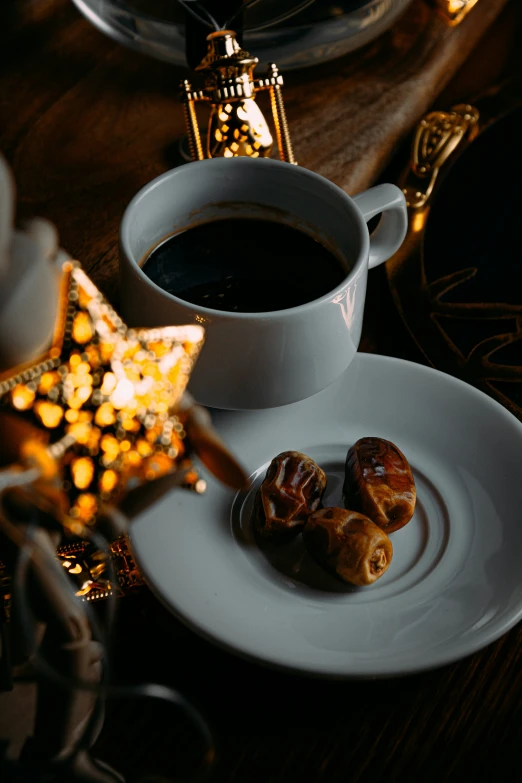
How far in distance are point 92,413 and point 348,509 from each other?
25 cm

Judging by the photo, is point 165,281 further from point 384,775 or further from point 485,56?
point 485,56

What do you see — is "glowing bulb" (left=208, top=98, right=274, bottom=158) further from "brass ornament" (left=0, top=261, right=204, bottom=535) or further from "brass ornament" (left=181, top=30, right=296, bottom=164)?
"brass ornament" (left=0, top=261, right=204, bottom=535)

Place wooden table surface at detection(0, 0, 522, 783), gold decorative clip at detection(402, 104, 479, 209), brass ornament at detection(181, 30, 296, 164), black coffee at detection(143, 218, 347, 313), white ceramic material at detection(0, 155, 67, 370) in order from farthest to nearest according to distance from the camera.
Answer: gold decorative clip at detection(402, 104, 479, 209) < brass ornament at detection(181, 30, 296, 164) < black coffee at detection(143, 218, 347, 313) < wooden table surface at detection(0, 0, 522, 783) < white ceramic material at detection(0, 155, 67, 370)

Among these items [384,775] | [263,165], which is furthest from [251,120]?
[384,775]

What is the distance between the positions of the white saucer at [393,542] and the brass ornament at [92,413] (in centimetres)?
11

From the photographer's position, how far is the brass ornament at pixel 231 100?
0.57 m

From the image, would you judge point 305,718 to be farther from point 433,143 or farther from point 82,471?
point 433,143

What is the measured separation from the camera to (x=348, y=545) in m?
0.38

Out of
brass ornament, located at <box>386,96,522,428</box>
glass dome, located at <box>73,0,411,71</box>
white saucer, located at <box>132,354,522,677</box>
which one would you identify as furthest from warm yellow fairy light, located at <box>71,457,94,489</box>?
glass dome, located at <box>73,0,411,71</box>

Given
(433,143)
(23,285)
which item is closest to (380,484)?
(23,285)

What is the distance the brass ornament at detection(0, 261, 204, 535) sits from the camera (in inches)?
7.8

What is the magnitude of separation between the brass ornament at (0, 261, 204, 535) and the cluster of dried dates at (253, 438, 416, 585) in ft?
0.62

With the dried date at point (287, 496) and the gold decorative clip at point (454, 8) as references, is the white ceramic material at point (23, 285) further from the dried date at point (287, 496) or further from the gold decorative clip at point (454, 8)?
the gold decorative clip at point (454, 8)

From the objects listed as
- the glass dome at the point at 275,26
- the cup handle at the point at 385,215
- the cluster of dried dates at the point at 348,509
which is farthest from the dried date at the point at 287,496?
the glass dome at the point at 275,26
